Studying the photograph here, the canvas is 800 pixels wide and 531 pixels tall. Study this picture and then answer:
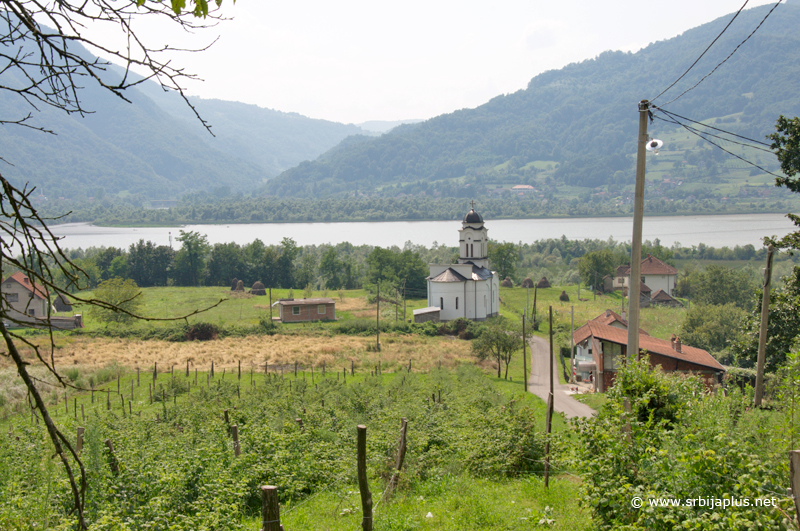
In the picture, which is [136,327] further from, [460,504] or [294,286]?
[460,504]

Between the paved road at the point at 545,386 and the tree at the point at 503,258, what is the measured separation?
3318cm

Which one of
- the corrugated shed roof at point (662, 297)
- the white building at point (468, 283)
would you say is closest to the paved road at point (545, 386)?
the white building at point (468, 283)

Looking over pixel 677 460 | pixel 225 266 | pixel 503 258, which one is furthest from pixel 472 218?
pixel 677 460

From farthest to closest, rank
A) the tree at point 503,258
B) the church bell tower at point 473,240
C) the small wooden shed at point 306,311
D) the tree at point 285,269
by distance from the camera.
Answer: the tree at point 285,269 < the tree at point 503,258 < the church bell tower at point 473,240 < the small wooden shed at point 306,311

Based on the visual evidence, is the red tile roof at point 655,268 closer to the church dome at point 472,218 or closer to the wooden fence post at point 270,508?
the church dome at point 472,218

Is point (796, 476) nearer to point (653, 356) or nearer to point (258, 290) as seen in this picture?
point (653, 356)

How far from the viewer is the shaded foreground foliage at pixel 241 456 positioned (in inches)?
271

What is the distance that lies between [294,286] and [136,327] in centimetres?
3368

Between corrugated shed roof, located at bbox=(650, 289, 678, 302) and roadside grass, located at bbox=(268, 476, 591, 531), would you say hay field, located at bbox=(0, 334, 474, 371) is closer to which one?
roadside grass, located at bbox=(268, 476, 591, 531)

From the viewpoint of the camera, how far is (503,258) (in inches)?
3046

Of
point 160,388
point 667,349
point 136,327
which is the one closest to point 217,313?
point 136,327

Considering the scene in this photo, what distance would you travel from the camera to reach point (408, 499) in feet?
29.2

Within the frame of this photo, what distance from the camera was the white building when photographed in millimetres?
51406

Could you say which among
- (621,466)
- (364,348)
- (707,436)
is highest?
(707,436)
